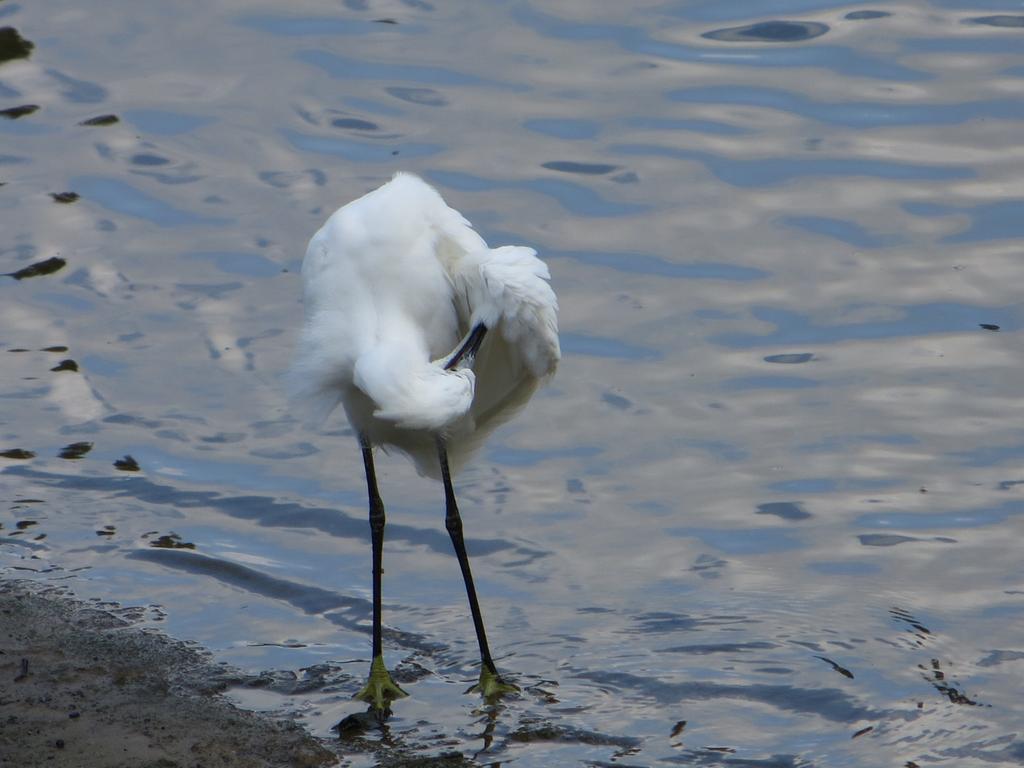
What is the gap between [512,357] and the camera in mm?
6660

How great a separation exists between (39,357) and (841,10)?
7.65m

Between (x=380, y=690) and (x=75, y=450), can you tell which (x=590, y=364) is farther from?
(x=380, y=690)

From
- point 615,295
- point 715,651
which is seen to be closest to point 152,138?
point 615,295

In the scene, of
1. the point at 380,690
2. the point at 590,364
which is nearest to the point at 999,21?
the point at 590,364

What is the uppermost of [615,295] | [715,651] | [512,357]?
[512,357]

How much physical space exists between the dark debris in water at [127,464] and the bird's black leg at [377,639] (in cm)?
207

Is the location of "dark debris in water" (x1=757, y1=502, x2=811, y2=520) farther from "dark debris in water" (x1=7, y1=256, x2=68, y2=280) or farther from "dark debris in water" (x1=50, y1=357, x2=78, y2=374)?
"dark debris in water" (x1=7, y1=256, x2=68, y2=280)

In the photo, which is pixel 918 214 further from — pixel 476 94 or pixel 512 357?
pixel 512 357

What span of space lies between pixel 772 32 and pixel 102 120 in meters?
5.80

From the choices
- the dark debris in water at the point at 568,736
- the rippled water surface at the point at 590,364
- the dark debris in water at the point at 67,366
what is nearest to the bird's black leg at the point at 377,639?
the rippled water surface at the point at 590,364

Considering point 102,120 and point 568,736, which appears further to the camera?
point 102,120

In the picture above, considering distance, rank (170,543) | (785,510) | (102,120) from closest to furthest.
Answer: (170,543)
(785,510)
(102,120)

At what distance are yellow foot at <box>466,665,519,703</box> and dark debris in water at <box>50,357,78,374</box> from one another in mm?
4105

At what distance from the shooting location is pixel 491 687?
6.53 meters
